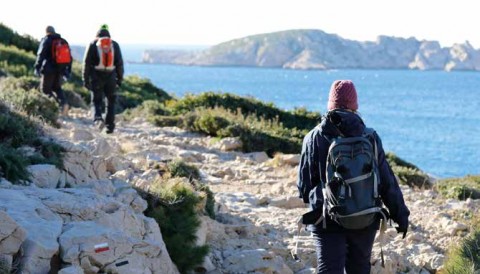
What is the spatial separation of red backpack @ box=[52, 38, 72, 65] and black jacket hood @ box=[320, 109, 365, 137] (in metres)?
11.3

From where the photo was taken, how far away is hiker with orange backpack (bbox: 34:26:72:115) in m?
16.4

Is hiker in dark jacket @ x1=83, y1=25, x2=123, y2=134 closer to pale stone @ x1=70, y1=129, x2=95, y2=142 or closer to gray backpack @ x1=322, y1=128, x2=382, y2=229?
pale stone @ x1=70, y1=129, x2=95, y2=142

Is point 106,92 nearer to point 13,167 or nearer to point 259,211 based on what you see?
point 259,211

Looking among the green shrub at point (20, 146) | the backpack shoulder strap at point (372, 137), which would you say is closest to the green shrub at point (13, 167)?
the green shrub at point (20, 146)

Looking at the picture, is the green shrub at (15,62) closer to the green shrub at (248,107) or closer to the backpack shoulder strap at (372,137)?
the green shrub at (248,107)

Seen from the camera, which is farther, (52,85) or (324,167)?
(52,85)

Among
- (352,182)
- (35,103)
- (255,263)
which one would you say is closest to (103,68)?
(35,103)

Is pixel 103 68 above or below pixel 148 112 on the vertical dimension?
above

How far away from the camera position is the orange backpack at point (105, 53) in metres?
14.3

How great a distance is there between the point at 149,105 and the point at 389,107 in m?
64.8

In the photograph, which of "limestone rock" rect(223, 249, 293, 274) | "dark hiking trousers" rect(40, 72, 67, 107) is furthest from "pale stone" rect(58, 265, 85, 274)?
"dark hiking trousers" rect(40, 72, 67, 107)

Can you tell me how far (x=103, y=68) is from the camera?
14.5m

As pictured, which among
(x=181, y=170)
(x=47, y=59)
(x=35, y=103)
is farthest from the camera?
(x=47, y=59)

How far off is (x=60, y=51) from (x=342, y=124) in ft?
37.3
